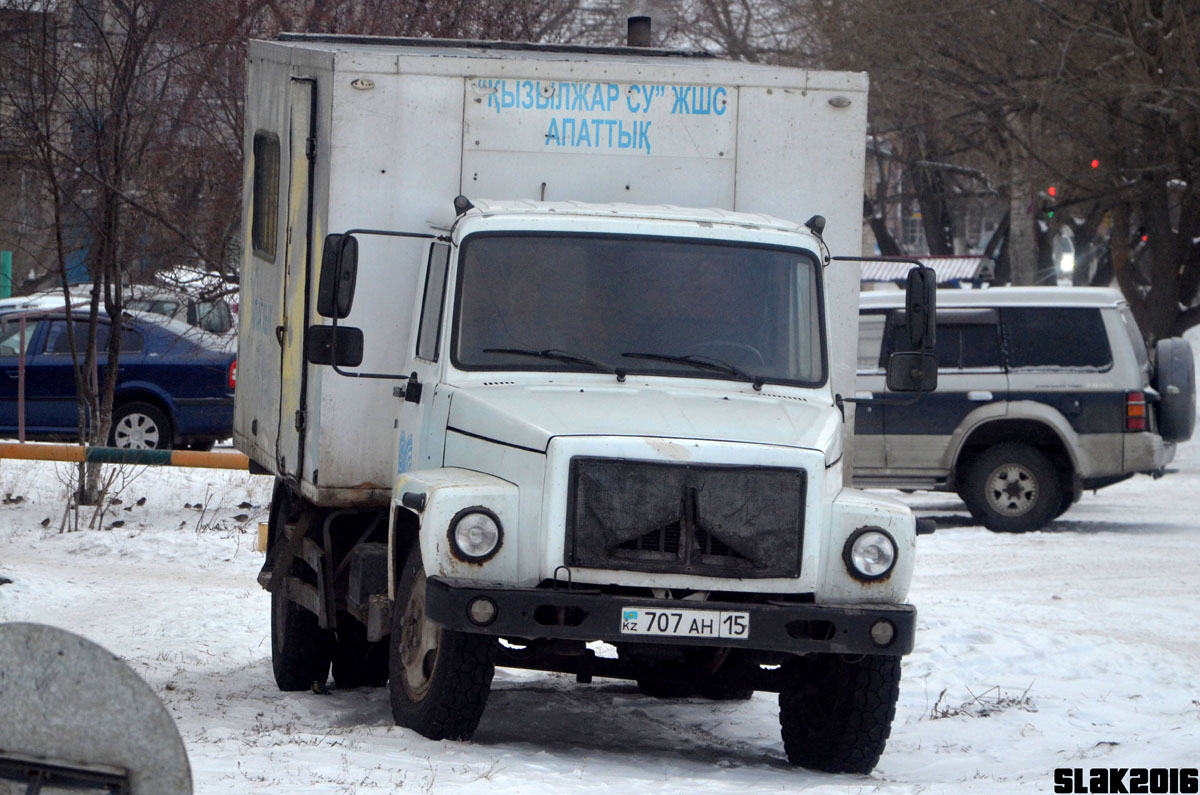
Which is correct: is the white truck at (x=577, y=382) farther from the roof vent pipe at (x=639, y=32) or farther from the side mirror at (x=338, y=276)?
the roof vent pipe at (x=639, y=32)

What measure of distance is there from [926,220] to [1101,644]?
36.4 metres

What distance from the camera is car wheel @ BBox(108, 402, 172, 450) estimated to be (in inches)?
693

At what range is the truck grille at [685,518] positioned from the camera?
634 centimetres

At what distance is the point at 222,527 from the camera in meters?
14.4

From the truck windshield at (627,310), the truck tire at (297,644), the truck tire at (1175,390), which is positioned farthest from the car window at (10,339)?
the truck windshield at (627,310)

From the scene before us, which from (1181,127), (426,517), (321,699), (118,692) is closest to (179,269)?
(321,699)

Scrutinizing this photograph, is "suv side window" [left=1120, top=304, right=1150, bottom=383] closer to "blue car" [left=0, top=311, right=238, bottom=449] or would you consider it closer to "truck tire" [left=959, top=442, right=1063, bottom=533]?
"truck tire" [left=959, top=442, right=1063, bottom=533]

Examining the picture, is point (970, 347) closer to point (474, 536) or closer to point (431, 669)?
point (431, 669)

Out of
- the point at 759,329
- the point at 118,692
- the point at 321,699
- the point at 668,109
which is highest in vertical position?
the point at 668,109

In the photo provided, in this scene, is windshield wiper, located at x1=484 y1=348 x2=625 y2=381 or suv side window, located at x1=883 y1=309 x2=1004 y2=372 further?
suv side window, located at x1=883 y1=309 x2=1004 y2=372

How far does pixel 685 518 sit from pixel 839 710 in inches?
47.6

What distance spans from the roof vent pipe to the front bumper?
14.9ft

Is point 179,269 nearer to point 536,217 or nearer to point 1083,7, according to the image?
point 536,217

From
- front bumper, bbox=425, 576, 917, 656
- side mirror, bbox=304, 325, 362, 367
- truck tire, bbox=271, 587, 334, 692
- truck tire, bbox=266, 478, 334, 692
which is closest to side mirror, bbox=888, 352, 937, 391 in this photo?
front bumper, bbox=425, 576, 917, 656
